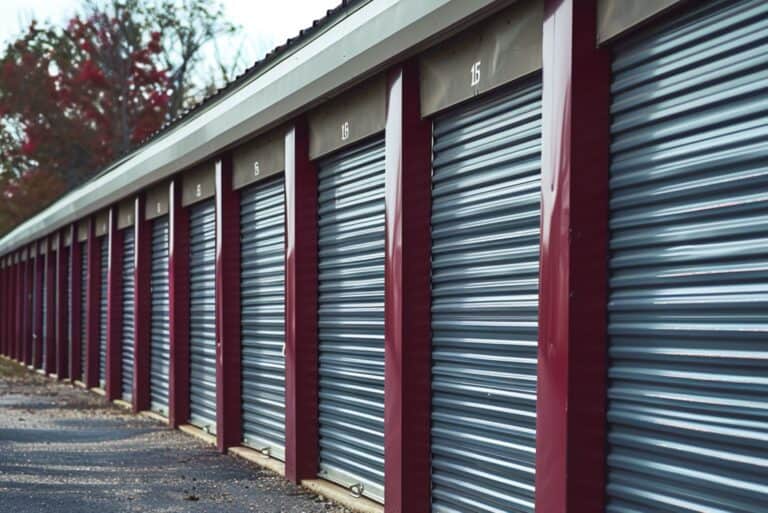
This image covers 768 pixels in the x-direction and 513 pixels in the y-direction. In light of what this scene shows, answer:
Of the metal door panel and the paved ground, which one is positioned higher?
the metal door panel

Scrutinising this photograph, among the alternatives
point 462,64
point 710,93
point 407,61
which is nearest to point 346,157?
point 407,61

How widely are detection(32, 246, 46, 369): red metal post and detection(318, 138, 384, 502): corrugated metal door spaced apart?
66.8 feet

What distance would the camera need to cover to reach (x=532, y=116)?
6.52m

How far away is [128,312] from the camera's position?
18.8 meters

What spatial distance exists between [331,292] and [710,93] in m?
5.06

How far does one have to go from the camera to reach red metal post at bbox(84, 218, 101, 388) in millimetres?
21406

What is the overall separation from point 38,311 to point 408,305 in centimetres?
2289

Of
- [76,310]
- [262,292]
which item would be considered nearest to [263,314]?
[262,292]

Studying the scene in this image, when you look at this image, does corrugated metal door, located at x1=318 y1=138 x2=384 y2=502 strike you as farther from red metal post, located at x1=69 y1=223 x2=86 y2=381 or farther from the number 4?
red metal post, located at x1=69 y1=223 x2=86 y2=381

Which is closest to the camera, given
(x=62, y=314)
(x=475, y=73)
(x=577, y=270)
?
(x=577, y=270)

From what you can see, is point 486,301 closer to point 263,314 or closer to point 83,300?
point 263,314

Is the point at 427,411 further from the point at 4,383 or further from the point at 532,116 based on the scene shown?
the point at 4,383

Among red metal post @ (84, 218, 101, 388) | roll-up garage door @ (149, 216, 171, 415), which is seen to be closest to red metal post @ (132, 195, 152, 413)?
roll-up garage door @ (149, 216, 171, 415)

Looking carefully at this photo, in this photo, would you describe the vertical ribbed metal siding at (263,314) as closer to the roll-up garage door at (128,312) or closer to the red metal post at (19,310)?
the roll-up garage door at (128,312)
